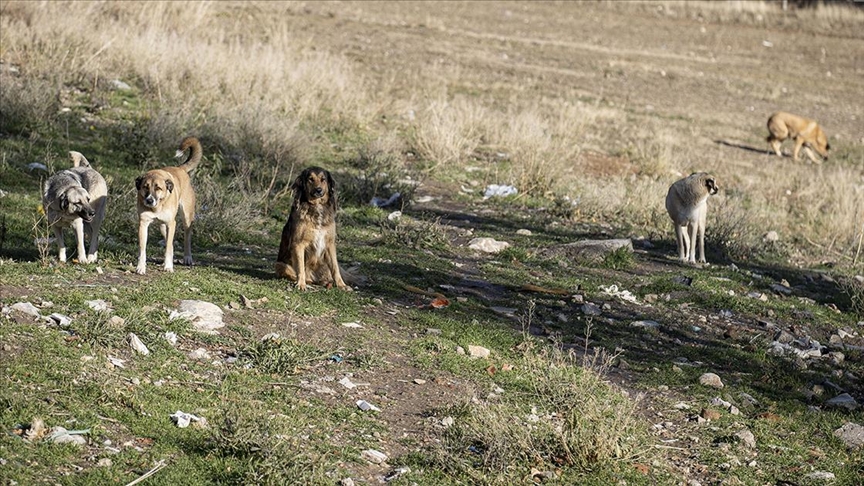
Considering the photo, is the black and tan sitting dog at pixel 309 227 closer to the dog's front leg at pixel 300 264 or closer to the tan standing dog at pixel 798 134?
the dog's front leg at pixel 300 264

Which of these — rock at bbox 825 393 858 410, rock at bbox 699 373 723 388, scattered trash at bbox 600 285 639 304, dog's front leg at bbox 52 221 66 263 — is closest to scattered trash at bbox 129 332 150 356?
dog's front leg at bbox 52 221 66 263

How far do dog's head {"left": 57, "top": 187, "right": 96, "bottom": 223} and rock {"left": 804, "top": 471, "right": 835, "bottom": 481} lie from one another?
→ 4890 millimetres

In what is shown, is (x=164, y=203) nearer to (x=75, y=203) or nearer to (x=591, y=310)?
(x=75, y=203)

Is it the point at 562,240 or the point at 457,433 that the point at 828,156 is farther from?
the point at 457,433

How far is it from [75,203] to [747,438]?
4633mm

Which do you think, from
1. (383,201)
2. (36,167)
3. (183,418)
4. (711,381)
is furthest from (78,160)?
(711,381)

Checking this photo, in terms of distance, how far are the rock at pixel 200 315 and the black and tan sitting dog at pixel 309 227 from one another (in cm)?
110

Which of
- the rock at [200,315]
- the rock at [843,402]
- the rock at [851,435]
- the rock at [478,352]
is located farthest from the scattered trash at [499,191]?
the rock at [851,435]

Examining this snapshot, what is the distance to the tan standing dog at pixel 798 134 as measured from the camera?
2108cm

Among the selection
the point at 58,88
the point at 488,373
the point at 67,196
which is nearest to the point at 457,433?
the point at 488,373

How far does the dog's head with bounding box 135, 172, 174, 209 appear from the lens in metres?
7.20

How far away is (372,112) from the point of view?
16.4m

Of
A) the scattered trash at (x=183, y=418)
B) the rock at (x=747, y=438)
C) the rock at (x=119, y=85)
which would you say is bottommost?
the rock at (x=119, y=85)

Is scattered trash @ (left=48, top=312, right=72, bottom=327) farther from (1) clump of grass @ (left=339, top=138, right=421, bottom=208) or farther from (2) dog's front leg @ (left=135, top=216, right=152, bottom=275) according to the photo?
(1) clump of grass @ (left=339, top=138, right=421, bottom=208)
